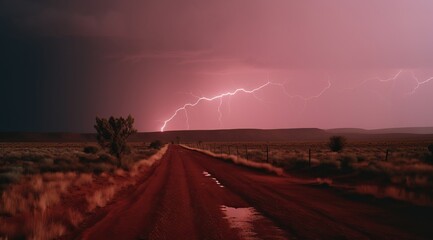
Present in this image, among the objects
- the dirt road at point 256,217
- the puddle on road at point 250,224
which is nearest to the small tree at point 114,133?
the dirt road at point 256,217

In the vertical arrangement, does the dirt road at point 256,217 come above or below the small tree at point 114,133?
below

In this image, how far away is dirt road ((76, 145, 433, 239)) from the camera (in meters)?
8.93

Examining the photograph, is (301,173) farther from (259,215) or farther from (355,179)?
(259,215)

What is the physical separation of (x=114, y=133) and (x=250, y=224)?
2674cm

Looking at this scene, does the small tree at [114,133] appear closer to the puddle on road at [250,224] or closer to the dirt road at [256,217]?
the dirt road at [256,217]

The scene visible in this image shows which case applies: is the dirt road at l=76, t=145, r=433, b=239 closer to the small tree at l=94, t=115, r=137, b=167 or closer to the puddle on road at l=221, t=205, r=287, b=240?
the puddle on road at l=221, t=205, r=287, b=240

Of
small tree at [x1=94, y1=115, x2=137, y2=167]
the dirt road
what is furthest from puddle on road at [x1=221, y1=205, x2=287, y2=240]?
small tree at [x1=94, y1=115, x2=137, y2=167]

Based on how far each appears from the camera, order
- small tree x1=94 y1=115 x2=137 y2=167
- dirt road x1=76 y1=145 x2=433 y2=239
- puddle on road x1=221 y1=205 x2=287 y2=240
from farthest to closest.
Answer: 1. small tree x1=94 y1=115 x2=137 y2=167
2. dirt road x1=76 y1=145 x2=433 y2=239
3. puddle on road x1=221 y1=205 x2=287 y2=240

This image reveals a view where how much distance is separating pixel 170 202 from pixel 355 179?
12187 millimetres

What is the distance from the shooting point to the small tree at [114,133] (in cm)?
3425

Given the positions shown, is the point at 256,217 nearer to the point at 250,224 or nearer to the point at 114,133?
the point at 250,224

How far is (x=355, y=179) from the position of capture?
2195 cm

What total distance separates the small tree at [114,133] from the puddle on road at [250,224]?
23.5 m

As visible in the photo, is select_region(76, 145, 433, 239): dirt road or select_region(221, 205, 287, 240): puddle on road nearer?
select_region(221, 205, 287, 240): puddle on road
